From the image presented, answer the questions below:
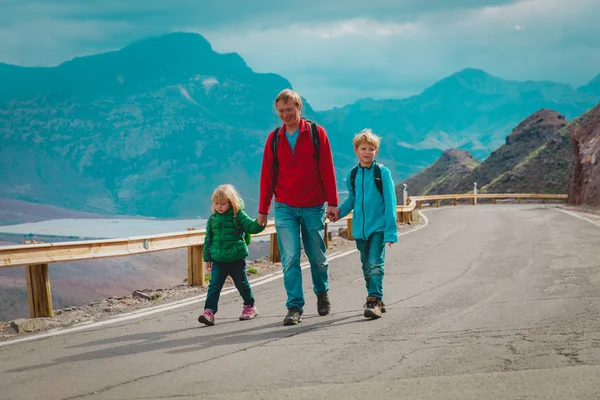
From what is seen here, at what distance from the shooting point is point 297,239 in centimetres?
711

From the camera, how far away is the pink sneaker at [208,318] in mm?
7070

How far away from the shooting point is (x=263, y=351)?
570 centimetres

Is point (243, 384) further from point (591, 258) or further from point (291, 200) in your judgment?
point (591, 258)

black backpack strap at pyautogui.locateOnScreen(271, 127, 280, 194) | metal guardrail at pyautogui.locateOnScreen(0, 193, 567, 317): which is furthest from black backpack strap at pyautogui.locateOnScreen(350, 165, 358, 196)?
metal guardrail at pyautogui.locateOnScreen(0, 193, 567, 317)

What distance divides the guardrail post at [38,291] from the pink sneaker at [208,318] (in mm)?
2100

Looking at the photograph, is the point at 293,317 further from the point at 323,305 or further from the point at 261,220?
the point at 261,220

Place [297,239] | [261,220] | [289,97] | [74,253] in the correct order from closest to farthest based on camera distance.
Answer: [289,97] < [261,220] < [297,239] < [74,253]

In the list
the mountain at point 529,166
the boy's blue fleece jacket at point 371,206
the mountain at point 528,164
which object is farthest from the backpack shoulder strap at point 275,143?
the mountain at point 529,166

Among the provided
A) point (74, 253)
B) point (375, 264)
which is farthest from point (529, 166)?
point (375, 264)

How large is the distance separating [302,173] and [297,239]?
0.66m

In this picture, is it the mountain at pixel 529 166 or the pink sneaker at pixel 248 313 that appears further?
the mountain at pixel 529 166

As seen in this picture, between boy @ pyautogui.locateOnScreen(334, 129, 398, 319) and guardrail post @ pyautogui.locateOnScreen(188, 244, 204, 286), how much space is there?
12.6 feet

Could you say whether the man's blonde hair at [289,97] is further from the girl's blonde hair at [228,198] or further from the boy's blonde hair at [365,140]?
the girl's blonde hair at [228,198]

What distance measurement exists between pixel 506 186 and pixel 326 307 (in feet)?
308
